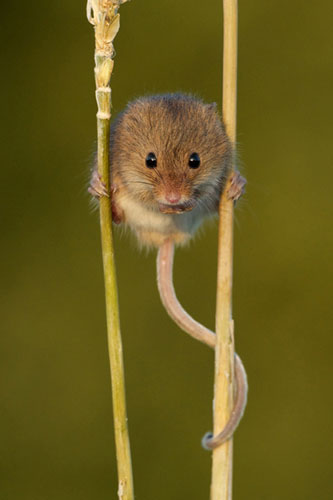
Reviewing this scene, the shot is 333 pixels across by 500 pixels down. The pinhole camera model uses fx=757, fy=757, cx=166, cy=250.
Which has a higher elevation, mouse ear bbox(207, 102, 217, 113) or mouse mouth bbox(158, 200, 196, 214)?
mouse ear bbox(207, 102, 217, 113)

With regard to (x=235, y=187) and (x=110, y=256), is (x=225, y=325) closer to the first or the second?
(x=110, y=256)

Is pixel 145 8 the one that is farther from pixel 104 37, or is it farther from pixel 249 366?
pixel 104 37

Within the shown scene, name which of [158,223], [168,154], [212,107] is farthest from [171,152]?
[158,223]

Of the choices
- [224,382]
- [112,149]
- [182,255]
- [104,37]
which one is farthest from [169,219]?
[182,255]

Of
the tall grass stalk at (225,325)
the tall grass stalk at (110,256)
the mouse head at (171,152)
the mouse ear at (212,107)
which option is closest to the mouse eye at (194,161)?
the mouse head at (171,152)

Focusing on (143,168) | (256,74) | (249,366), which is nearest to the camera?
(143,168)

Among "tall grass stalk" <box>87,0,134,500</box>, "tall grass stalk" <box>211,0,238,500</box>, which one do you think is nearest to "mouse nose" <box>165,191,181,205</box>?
"tall grass stalk" <box>211,0,238,500</box>

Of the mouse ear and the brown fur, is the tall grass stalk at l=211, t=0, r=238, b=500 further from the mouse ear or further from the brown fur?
the mouse ear
